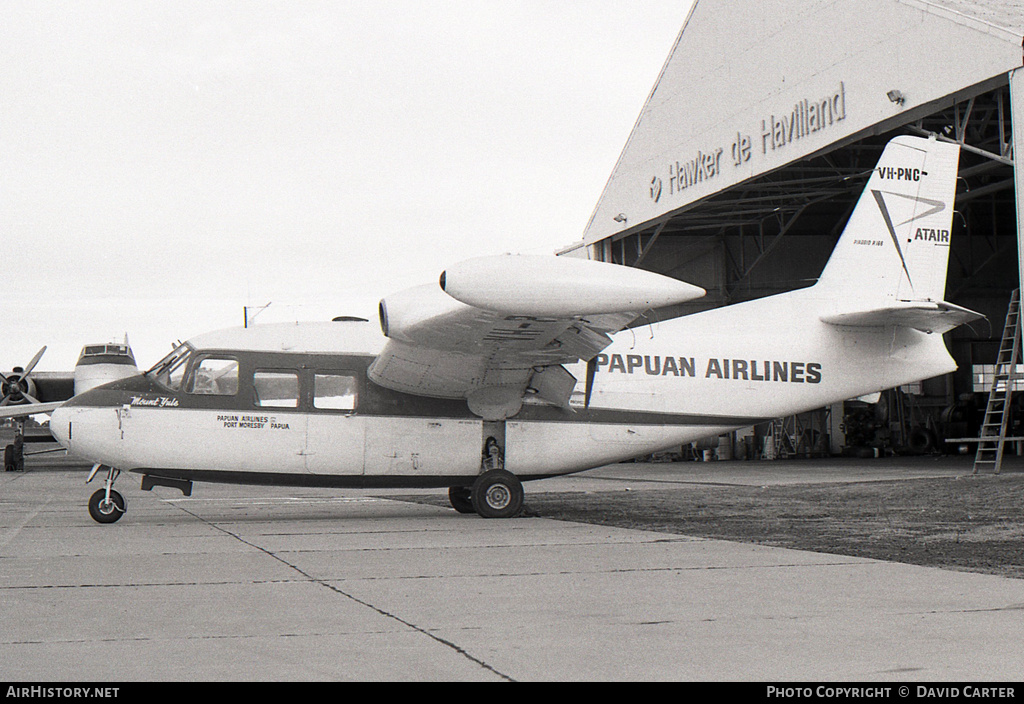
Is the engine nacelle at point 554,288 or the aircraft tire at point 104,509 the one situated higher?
the engine nacelle at point 554,288

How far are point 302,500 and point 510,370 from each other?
21.3ft

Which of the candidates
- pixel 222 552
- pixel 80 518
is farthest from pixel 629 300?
pixel 80 518

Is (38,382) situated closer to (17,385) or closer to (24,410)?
(17,385)

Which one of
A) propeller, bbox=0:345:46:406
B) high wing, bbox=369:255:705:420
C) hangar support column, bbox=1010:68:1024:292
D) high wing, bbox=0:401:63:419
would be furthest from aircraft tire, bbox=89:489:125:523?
propeller, bbox=0:345:46:406

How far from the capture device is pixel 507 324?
10172mm

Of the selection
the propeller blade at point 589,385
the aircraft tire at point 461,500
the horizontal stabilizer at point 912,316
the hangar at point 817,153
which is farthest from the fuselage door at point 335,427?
the horizontal stabilizer at point 912,316

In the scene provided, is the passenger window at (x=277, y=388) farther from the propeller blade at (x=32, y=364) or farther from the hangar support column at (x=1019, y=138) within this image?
the propeller blade at (x=32, y=364)

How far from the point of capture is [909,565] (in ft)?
23.4

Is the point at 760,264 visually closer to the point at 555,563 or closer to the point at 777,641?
the point at 555,563

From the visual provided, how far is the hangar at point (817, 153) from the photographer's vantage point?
1828 centimetres

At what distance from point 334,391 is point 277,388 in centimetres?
69

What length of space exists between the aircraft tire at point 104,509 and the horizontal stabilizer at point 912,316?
31.1ft

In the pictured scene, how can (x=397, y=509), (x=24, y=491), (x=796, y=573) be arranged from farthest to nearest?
(x=24, y=491) < (x=397, y=509) < (x=796, y=573)
